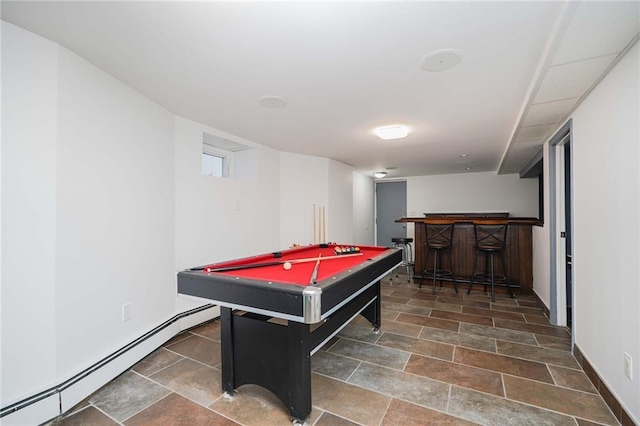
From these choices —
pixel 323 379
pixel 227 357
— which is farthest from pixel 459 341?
pixel 227 357

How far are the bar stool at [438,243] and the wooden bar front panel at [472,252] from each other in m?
0.07

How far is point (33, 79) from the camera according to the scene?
68.0 inches

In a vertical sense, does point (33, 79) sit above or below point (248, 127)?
below

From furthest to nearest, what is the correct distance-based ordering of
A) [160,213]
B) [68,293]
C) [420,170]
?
1. [420,170]
2. [160,213]
3. [68,293]

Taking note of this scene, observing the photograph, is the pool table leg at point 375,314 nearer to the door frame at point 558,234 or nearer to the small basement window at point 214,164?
the door frame at point 558,234

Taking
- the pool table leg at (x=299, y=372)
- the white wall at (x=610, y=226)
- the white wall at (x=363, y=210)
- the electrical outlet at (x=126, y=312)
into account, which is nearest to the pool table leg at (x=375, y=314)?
the pool table leg at (x=299, y=372)

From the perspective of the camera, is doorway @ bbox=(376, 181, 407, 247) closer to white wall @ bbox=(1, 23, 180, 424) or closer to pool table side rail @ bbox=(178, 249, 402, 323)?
pool table side rail @ bbox=(178, 249, 402, 323)

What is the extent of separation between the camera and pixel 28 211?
171 cm

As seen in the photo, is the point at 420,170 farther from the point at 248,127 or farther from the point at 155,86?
the point at 155,86

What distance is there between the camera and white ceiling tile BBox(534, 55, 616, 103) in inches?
71.0

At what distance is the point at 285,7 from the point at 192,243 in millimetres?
2517

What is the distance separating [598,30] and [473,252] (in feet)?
12.6

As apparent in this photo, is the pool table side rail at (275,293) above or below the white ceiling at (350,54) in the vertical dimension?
below

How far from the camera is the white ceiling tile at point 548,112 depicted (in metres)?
2.42
